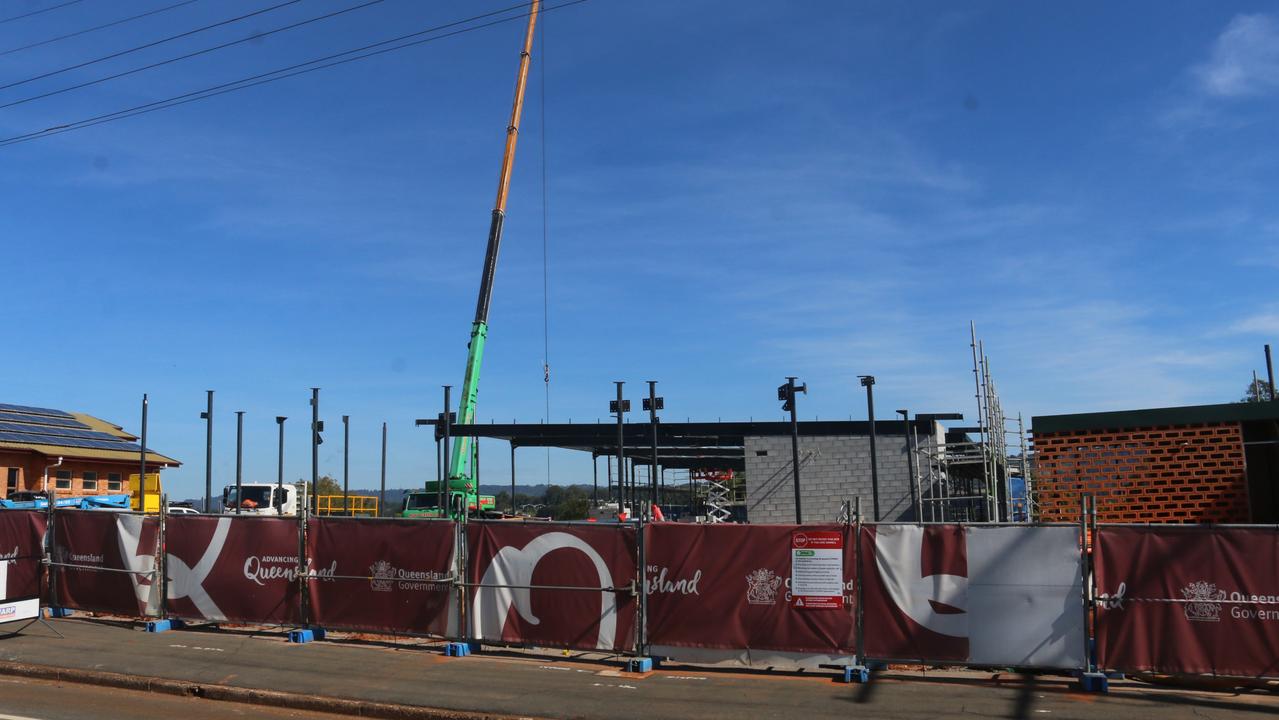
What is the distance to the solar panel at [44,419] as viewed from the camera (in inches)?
1753

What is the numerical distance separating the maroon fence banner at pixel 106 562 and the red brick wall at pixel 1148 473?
54.4 feet

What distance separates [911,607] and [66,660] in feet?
36.2

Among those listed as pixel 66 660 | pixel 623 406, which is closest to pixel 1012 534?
pixel 66 660

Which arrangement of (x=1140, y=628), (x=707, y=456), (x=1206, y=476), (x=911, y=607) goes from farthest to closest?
1. (x=707, y=456)
2. (x=1206, y=476)
3. (x=911, y=607)
4. (x=1140, y=628)

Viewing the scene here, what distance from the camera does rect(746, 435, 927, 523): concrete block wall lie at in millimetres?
31703

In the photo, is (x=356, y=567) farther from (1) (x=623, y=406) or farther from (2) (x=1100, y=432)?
(1) (x=623, y=406)

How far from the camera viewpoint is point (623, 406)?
29.6 metres

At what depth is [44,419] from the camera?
4703cm

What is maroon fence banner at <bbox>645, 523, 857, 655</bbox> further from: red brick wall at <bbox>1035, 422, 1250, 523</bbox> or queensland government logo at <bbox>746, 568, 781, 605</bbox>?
red brick wall at <bbox>1035, 422, 1250, 523</bbox>

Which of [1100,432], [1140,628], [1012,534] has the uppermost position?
[1100,432]

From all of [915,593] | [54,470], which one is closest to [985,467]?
[915,593]

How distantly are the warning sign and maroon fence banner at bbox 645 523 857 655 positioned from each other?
0.13ft

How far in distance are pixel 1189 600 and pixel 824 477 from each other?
891 inches

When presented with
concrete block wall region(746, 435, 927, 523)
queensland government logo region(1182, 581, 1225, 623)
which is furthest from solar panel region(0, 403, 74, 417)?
Result: queensland government logo region(1182, 581, 1225, 623)
